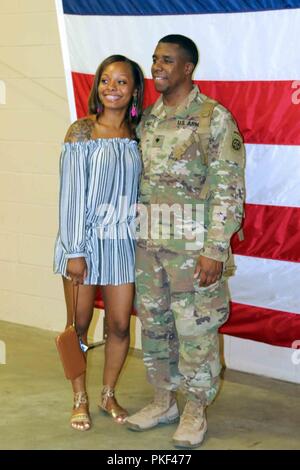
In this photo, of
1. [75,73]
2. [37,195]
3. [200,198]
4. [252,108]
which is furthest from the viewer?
[37,195]

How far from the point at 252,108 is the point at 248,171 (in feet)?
0.87

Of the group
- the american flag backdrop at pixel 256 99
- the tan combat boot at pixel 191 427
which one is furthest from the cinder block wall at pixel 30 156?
the tan combat boot at pixel 191 427

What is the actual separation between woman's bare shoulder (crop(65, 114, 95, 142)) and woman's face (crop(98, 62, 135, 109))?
0.32 ft

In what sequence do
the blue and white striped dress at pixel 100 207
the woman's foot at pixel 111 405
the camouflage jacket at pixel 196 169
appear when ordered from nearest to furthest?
the camouflage jacket at pixel 196 169
the blue and white striped dress at pixel 100 207
the woman's foot at pixel 111 405

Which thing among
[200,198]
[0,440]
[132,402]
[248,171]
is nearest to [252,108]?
[248,171]

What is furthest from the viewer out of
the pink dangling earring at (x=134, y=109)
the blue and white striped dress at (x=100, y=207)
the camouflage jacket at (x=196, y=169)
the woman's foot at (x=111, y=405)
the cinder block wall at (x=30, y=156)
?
the cinder block wall at (x=30, y=156)

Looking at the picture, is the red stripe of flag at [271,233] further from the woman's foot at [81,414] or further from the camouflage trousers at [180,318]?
the woman's foot at [81,414]

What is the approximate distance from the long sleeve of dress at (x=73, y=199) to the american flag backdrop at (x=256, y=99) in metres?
0.82

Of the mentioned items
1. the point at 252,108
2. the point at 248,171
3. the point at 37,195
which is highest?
the point at 252,108

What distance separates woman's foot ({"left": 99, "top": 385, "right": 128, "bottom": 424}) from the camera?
3.25m

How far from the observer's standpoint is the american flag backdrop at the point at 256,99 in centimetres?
333

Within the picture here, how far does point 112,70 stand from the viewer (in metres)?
3.03

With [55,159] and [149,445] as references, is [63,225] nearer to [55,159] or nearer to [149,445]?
[149,445]

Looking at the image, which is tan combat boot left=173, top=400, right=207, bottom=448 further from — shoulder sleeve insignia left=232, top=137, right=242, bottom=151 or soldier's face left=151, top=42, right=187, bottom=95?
soldier's face left=151, top=42, right=187, bottom=95
